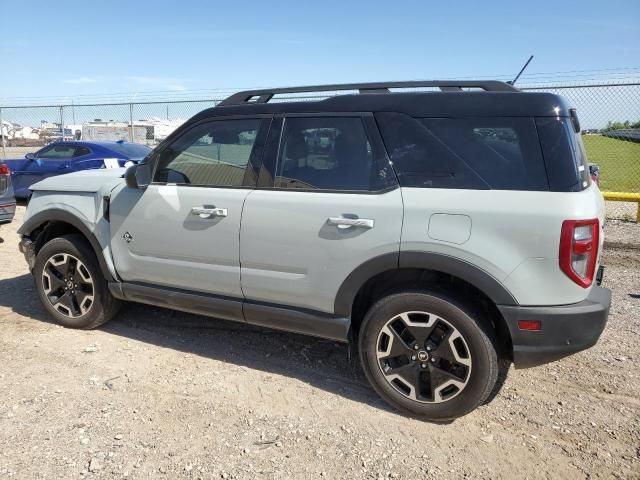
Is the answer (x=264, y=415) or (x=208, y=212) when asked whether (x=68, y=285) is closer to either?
(x=208, y=212)

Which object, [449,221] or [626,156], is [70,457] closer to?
[449,221]

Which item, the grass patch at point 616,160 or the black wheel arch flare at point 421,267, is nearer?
the black wheel arch flare at point 421,267

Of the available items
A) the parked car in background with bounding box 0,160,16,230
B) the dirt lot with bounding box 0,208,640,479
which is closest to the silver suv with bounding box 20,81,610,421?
the dirt lot with bounding box 0,208,640,479

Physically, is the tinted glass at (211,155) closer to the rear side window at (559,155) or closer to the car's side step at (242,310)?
the car's side step at (242,310)

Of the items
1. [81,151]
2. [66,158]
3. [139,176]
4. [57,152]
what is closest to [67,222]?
[139,176]

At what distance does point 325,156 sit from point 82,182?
2.22m

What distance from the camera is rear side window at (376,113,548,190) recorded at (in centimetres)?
274

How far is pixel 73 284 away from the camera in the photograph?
14.2 feet

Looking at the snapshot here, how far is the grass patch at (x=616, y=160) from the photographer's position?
49.6 feet

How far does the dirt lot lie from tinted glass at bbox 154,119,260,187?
4.46 feet

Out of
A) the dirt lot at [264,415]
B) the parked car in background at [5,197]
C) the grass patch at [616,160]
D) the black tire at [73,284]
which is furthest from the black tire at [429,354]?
the grass patch at [616,160]

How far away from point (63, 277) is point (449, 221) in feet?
10.8

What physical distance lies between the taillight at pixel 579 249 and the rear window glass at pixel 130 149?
8.59 metres

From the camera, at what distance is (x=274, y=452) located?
278cm
